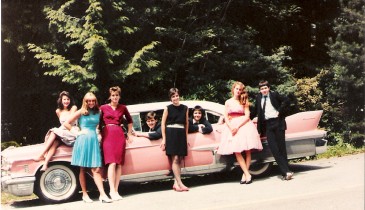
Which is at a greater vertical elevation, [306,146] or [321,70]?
[321,70]

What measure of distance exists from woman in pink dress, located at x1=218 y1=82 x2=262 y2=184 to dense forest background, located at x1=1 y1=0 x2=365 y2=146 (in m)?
5.20

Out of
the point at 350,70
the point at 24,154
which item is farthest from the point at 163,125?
the point at 350,70

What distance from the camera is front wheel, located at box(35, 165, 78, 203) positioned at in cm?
807

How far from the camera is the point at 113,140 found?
7.78 meters

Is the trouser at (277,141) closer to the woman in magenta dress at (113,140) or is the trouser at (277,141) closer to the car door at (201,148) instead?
the car door at (201,148)

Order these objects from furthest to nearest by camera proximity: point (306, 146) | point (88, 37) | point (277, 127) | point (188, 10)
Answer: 1. point (188, 10)
2. point (88, 37)
3. point (306, 146)
4. point (277, 127)

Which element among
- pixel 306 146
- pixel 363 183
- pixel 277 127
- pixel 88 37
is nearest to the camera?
pixel 363 183

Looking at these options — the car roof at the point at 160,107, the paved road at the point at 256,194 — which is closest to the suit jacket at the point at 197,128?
the car roof at the point at 160,107

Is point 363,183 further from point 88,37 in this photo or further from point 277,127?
point 88,37

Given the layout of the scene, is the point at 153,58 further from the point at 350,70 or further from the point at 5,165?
the point at 5,165

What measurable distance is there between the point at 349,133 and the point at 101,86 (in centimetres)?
742

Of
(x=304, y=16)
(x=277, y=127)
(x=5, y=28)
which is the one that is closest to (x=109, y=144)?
(x=277, y=127)

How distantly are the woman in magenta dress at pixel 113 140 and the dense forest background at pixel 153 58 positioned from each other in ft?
17.2

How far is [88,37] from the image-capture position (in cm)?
1322
